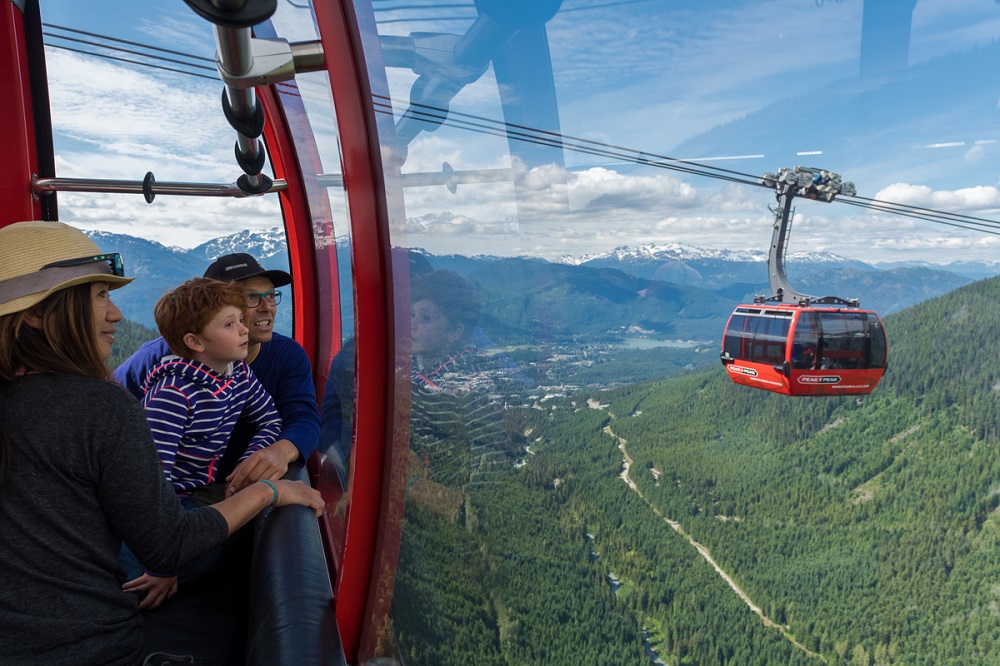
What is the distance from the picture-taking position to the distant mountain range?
1.38 meters

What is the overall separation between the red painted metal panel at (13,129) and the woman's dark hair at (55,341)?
5.46 feet

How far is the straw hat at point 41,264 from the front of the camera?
93 centimetres

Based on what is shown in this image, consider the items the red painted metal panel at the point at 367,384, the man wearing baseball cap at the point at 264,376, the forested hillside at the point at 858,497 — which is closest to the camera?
the red painted metal panel at the point at 367,384

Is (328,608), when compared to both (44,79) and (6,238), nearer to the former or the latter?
(6,238)

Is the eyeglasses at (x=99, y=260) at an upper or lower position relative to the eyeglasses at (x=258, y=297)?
upper

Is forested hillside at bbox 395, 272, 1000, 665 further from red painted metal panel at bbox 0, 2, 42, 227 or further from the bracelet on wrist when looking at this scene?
red painted metal panel at bbox 0, 2, 42, 227

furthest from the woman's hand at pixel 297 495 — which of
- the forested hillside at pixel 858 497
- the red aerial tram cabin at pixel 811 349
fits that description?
the forested hillside at pixel 858 497

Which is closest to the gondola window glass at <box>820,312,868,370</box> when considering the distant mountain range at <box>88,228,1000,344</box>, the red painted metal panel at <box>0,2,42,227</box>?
the distant mountain range at <box>88,228,1000,344</box>

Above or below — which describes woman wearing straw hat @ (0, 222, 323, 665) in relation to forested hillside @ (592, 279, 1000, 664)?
above

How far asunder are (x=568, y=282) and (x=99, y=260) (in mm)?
1164

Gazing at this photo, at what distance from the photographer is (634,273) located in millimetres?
2652

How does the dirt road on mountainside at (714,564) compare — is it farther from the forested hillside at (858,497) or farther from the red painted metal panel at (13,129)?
the red painted metal panel at (13,129)

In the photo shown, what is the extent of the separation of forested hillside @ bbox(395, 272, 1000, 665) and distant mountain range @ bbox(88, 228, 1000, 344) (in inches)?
54.9

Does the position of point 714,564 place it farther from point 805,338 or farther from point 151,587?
point 151,587
